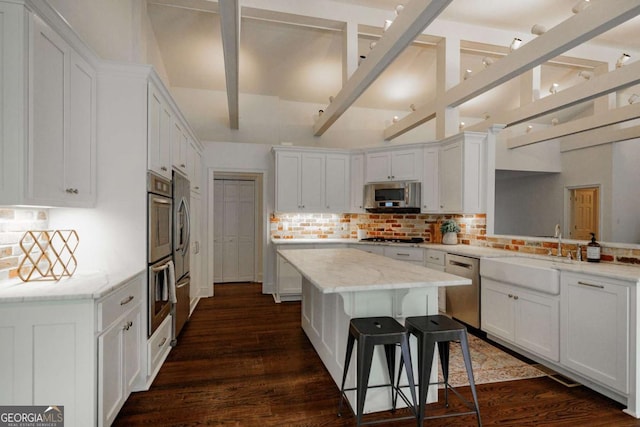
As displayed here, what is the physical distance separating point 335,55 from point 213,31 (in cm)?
168

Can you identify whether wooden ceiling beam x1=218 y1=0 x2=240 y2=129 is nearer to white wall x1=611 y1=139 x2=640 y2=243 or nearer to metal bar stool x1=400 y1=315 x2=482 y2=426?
metal bar stool x1=400 y1=315 x2=482 y2=426

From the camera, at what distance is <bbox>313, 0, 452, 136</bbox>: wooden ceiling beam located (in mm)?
2318

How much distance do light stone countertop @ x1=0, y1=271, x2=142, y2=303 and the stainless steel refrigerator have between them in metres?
1.02

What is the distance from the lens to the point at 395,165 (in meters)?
4.79

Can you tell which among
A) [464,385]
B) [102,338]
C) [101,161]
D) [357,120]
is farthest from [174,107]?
[357,120]

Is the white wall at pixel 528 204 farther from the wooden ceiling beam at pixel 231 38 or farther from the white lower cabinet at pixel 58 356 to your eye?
the white lower cabinet at pixel 58 356

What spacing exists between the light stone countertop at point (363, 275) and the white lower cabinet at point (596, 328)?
3.47ft

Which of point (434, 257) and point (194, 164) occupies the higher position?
point (194, 164)

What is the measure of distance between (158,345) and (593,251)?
3.76 meters

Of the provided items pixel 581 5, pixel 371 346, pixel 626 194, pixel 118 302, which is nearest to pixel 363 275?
pixel 371 346

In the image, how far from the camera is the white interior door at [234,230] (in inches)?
232

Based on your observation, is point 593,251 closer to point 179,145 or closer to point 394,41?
point 394,41

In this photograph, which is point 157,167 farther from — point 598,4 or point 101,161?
point 598,4

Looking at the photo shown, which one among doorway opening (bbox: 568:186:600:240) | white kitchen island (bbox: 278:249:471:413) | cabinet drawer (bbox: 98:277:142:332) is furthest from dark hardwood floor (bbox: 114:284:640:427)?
doorway opening (bbox: 568:186:600:240)
